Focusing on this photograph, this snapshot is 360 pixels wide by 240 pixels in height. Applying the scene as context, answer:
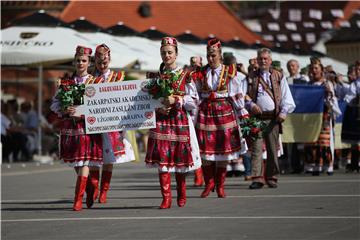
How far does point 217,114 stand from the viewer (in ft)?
54.4

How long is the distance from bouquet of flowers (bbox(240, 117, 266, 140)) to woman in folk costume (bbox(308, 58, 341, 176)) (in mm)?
3998

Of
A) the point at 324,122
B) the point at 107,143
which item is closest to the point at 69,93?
the point at 107,143

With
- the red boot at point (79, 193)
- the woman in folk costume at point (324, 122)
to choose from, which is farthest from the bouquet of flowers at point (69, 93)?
the woman in folk costume at point (324, 122)

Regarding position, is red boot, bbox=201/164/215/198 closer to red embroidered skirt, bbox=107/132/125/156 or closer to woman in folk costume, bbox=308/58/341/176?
red embroidered skirt, bbox=107/132/125/156

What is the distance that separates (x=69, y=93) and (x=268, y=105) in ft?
13.5

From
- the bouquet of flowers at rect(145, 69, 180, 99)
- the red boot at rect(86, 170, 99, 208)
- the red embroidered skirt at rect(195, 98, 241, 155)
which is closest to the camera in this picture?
the bouquet of flowers at rect(145, 69, 180, 99)

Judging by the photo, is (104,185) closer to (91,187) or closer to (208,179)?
(91,187)

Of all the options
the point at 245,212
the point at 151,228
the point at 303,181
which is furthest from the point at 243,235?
the point at 303,181

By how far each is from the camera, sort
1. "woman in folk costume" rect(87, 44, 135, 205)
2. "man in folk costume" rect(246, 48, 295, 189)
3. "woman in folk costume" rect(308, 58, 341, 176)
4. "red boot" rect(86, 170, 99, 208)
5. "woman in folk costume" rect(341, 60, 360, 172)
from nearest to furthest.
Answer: "red boot" rect(86, 170, 99, 208) → "woman in folk costume" rect(87, 44, 135, 205) → "man in folk costume" rect(246, 48, 295, 189) → "woman in folk costume" rect(308, 58, 341, 176) → "woman in folk costume" rect(341, 60, 360, 172)

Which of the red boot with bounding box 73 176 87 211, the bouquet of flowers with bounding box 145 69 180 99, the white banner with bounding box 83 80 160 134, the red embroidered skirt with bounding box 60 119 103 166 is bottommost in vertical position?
the red boot with bounding box 73 176 87 211

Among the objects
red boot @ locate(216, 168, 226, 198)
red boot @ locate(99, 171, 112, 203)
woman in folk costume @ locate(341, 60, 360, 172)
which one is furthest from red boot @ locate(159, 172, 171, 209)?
woman in folk costume @ locate(341, 60, 360, 172)

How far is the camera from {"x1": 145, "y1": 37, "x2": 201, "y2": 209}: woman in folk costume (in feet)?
48.9

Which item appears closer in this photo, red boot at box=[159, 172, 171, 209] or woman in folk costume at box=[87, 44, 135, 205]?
red boot at box=[159, 172, 171, 209]

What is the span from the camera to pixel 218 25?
76.8 meters
